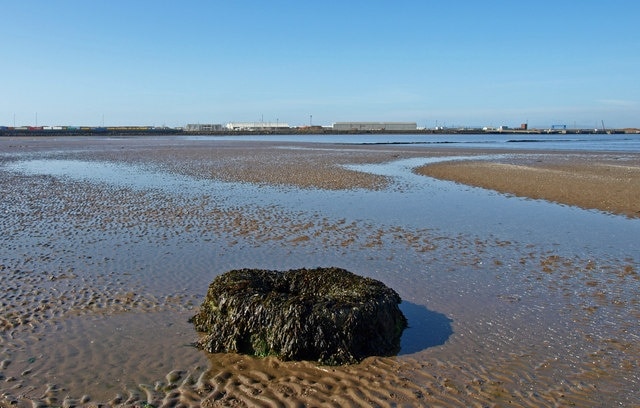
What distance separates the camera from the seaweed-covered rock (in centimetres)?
616

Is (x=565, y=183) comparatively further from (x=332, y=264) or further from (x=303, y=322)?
(x=303, y=322)

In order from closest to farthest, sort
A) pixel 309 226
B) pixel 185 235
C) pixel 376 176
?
pixel 185 235 < pixel 309 226 < pixel 376 176

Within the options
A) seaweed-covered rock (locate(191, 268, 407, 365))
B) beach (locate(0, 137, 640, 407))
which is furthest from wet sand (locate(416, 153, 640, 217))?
seaweed-covered rock (locate(191, 268, 407, 365))

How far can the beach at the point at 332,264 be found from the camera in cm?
→ 551

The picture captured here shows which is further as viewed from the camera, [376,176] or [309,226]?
[376,176]

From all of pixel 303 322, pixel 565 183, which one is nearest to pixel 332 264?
pixel 303 322

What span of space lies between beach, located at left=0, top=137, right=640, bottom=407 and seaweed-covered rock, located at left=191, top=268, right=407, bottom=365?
19 centimetres

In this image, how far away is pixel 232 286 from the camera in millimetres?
6938

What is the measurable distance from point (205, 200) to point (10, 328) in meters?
11.7

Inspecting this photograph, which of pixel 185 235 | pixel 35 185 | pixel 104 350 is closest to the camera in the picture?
pixel 104 350

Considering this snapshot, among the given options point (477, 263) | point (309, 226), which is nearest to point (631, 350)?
point (477, 263)

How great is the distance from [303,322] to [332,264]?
430 cm

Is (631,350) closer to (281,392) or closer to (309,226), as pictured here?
(281,392)

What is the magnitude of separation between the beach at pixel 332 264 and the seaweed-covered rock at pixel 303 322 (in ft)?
0.63
